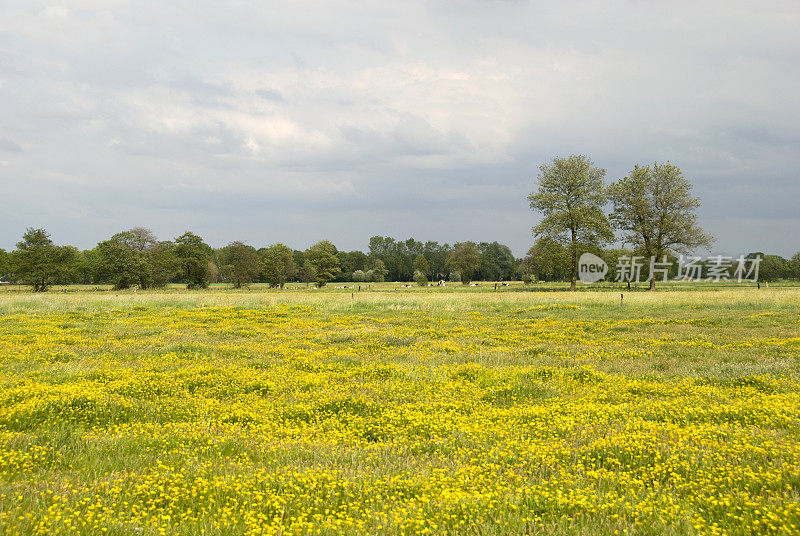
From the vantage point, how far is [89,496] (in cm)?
476

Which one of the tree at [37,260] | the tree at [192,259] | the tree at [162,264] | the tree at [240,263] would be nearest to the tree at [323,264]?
the tree at [240,263]

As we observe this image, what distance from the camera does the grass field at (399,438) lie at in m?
4.50

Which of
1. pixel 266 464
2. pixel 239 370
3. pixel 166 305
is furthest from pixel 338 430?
pixel 166 305

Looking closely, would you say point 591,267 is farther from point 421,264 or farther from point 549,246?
point 421,264

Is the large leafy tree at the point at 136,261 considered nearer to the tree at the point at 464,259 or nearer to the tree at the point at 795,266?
the tree at the point at 464,259

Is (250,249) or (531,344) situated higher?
(250,249)

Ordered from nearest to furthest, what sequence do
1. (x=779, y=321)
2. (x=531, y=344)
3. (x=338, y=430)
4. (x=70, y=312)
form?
(x=338, y=430) → (x=531, y=344) → (x=779, y=321) → (x=70, y=312)

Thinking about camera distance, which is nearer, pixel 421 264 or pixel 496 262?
pixel 421 264

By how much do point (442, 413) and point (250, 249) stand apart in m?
105

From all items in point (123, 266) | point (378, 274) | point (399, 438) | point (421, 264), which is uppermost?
point (421, 264)

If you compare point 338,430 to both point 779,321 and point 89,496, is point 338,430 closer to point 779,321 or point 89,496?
point 89,496

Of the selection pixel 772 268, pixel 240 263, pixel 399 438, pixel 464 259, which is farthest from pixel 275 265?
pixel 772 268

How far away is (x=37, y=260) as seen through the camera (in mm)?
74312

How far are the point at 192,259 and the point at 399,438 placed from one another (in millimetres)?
94346
